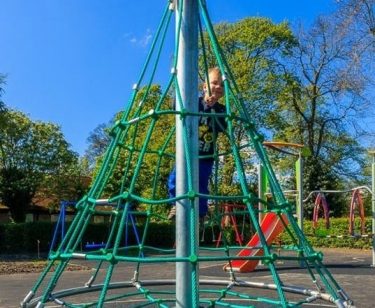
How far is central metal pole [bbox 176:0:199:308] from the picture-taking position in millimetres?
2775

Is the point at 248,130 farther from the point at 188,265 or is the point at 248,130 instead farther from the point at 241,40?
the point at 241,40

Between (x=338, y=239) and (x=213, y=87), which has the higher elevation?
(x=213, y=87)

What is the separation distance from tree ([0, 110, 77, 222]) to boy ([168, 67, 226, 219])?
3621cm

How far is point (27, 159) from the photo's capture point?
134 ft

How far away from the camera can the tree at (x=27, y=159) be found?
128 ft

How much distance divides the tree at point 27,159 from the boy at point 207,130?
119 ft

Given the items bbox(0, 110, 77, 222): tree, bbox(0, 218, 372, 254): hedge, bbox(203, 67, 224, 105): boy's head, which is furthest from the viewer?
bbox(0, 110, 77, 222): tree

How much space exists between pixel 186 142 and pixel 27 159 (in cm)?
3981

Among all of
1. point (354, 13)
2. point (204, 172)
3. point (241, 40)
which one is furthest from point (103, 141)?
point (204, 172)

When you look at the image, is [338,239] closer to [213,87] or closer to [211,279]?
[211,279]

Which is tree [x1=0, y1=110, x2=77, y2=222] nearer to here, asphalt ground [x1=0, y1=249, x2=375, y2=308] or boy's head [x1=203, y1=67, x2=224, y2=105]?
asphalt ground [x1=0, y1=249, x2=375, y2=308]

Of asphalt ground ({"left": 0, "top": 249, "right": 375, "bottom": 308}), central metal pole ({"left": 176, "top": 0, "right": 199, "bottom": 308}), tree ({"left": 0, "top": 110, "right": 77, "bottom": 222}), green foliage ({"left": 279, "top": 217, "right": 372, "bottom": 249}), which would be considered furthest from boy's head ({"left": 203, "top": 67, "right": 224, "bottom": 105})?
tree ({"left": 0, "top": 110, "right": 77, "bottom": 222})

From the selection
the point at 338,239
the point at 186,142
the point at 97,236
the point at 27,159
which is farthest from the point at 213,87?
the point at 27,159

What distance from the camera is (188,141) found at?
275 centimetres
